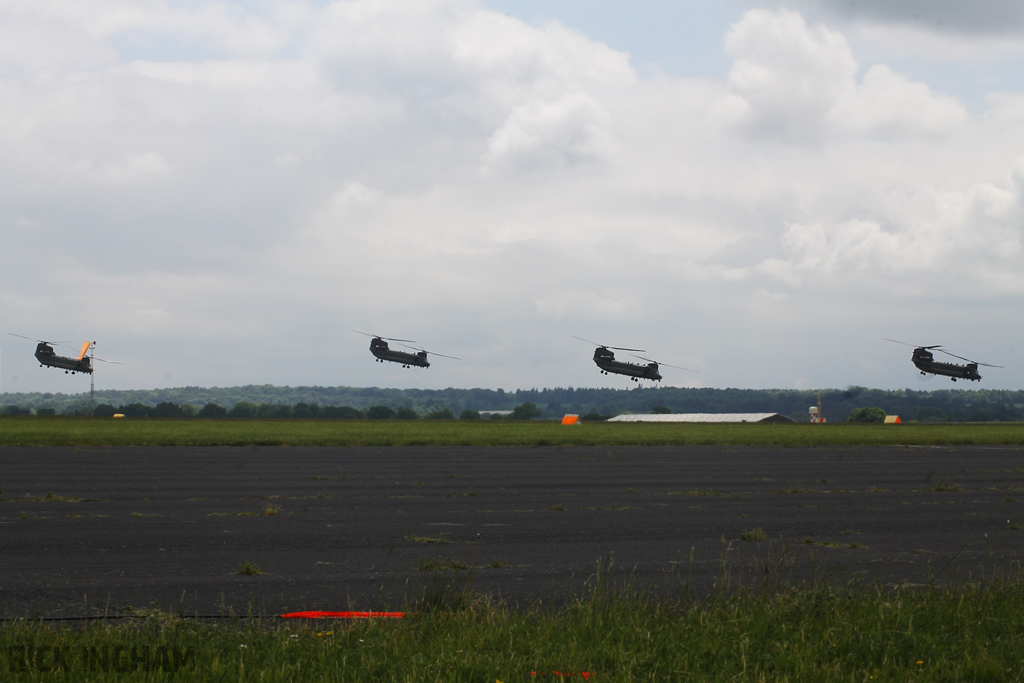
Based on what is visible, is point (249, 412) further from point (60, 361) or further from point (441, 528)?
point (441, 528)

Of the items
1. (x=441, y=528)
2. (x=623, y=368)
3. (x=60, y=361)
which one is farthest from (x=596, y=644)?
(x=60, y=361)

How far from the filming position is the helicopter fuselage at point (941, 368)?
79125mm

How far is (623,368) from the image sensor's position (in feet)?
286

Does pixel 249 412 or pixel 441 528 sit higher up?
pixel 441 528

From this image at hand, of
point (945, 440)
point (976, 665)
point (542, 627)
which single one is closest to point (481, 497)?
point (542, 627)

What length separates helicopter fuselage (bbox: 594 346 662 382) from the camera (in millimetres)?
86875

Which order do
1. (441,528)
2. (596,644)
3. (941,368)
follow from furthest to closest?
(941,368) < (441,528) < (596,644)

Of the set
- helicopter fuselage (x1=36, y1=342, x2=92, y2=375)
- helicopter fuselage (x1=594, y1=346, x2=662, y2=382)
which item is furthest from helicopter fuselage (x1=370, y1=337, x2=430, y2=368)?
helicopter fuselage (x1=36, y1=342, x2=92, y2=375)

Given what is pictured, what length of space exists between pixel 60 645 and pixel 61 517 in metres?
9.69

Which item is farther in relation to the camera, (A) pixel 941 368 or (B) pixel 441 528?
(A) pixel 941 368

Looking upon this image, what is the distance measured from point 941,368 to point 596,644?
8350cm

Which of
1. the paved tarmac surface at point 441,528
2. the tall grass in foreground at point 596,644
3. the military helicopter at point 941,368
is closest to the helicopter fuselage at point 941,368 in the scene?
the military helicopter at point 941,368

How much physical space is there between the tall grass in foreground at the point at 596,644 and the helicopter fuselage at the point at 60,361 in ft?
333

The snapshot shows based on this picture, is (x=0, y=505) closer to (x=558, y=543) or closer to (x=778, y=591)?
(x=558, y=543)
